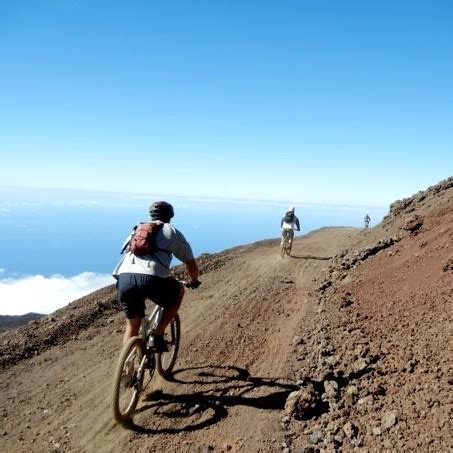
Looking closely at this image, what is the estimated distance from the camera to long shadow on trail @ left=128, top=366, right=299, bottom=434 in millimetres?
Answer: 5371

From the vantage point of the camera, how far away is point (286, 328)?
9008 millimetres

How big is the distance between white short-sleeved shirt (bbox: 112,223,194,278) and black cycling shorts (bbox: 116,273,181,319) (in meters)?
0.08

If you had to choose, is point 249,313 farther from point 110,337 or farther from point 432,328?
point 432,328

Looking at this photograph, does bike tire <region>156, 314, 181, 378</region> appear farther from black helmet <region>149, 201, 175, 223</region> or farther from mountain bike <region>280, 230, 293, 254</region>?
mountain bike <region>280, 230, 293, 254</region>

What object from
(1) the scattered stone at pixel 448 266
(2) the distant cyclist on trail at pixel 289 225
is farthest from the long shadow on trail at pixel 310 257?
(1) the scattered stone at pixel 448 266

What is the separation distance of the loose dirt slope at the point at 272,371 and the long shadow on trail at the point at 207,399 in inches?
1.0

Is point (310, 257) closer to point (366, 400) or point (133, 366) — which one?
point (366, 400)

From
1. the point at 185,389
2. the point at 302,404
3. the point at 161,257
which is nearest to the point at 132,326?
the point at 161,257

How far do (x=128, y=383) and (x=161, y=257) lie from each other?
71.4 inches

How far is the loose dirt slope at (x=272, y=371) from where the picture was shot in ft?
16.0

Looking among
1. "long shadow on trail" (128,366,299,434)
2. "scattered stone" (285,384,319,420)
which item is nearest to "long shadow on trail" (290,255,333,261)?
"long shadow on trail" (128,366,299,434)

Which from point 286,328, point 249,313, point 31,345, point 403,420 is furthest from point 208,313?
point 403,420

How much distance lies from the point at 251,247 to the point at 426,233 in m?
11.8

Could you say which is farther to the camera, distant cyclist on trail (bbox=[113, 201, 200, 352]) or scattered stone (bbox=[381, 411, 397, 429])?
distant cyclist on trail (bbox=[113, 201, 200, 352])
